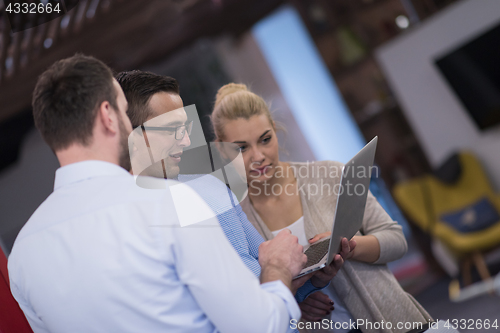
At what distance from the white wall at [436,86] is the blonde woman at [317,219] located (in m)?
2.96

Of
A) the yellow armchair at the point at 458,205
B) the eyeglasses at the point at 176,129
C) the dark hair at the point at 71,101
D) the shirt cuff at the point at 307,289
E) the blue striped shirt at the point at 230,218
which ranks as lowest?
the yellow armchair at the point at 458,205

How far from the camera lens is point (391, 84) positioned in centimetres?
422

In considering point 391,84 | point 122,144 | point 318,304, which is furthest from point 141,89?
point 391,84

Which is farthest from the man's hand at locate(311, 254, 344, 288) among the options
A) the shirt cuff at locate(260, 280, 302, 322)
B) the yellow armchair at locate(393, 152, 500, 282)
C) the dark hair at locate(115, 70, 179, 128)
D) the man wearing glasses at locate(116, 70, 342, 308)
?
the yellow armchair at locate(393, 152, 500, 282)

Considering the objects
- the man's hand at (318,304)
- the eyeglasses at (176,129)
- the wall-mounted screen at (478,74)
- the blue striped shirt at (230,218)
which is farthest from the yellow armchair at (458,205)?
the eyeglasses at (176,129)

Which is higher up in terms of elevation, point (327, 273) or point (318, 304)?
point (327, 273)

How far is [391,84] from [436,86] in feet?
1.38

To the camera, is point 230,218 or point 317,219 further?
point 317,219

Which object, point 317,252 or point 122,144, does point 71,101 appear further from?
point 317,252

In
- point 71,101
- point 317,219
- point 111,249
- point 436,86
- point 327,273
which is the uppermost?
point 71,101

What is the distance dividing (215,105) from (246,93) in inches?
5.7

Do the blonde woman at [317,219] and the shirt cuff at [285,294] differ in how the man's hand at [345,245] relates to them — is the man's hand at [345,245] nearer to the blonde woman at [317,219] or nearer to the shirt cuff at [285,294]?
the blonde woman at [317,219]

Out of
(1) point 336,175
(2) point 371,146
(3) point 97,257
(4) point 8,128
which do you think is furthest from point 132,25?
(3) point 97,257

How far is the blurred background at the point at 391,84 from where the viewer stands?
3.67 meters
